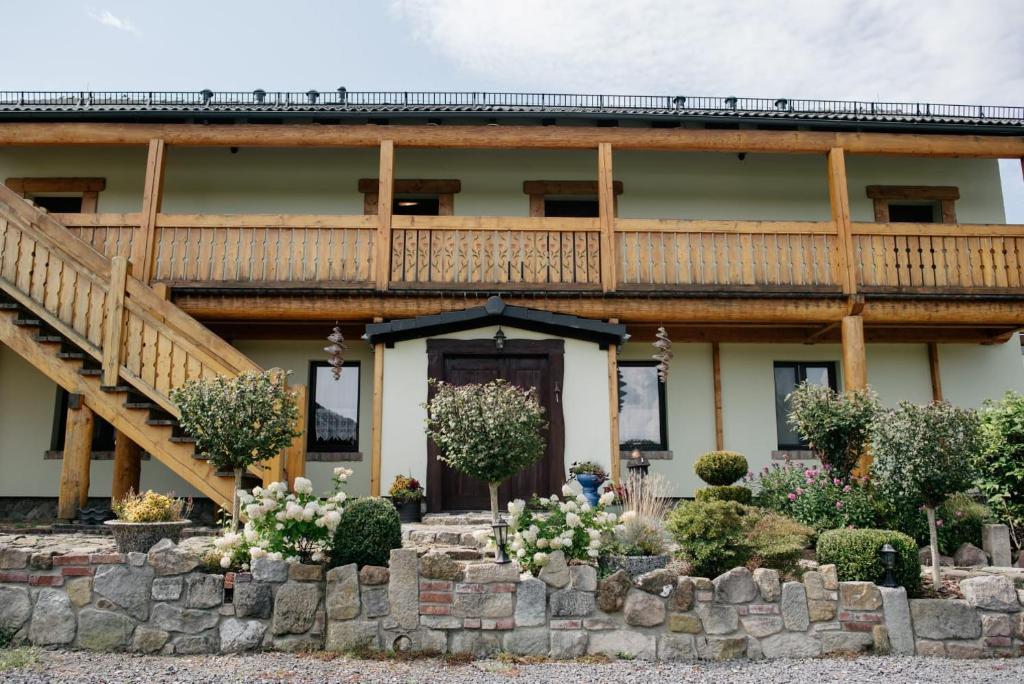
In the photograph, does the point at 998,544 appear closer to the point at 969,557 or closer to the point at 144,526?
the point at 969,557

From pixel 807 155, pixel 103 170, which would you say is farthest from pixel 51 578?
pixel 807 155

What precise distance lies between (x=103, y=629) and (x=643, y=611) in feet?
14.7

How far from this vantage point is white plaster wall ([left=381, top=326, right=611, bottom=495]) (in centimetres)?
1163

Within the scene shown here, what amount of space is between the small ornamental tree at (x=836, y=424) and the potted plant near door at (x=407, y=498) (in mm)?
5005

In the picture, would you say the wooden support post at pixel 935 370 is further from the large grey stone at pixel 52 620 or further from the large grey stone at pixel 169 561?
the large grey stone at pixel 52 620

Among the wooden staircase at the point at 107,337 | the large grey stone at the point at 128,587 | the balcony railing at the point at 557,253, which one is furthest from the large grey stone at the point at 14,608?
the balcony railing at the point at 557,253

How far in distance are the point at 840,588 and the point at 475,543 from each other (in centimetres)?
399

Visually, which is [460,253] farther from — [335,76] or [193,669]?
[193,669]

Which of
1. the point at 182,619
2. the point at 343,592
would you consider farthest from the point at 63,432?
the point at 343,592

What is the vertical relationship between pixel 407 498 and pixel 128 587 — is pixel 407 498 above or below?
above

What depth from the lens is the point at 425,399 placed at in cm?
1178

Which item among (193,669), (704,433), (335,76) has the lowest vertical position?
(193,669)

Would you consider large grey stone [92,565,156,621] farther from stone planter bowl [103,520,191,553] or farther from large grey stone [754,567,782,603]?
large grey stone [754,567,782,603]

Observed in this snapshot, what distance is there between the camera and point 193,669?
246 inches
